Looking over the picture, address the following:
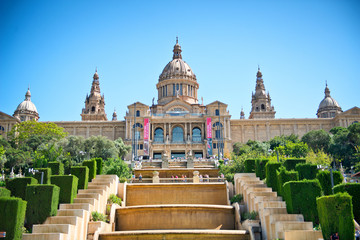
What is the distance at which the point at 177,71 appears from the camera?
89125mm

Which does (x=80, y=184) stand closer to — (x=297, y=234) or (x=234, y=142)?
(x=297, y=234)

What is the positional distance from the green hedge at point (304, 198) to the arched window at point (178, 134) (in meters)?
54.5

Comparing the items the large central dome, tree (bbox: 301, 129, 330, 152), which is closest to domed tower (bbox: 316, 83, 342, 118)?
tree (bbox: 301, 129, 330, 152)

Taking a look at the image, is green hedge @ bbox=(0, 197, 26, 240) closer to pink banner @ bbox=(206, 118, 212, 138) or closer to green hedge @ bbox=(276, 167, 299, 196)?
green hedge @ bbox=(276, 167, 299, 196)

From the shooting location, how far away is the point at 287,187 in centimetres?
1858

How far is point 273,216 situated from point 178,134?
2221 inches

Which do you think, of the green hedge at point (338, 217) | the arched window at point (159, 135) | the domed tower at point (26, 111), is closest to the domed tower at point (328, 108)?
the arched window at point (159, 135)

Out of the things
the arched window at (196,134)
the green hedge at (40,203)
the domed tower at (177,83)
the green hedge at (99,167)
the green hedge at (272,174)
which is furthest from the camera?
the domed tower at (177,83)

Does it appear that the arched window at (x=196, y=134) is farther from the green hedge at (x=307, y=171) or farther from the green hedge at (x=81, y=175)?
the green hedge at (x=81, y=175)

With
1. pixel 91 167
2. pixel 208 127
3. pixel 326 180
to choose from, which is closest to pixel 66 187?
pixel 91 167

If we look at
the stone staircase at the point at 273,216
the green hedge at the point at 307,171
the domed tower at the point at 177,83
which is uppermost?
the domed tower at the point at 177,83

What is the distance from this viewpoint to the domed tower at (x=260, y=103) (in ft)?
292

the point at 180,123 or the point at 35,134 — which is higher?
the point at 180,123

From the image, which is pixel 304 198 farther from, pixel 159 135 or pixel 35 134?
pixel 159 135
